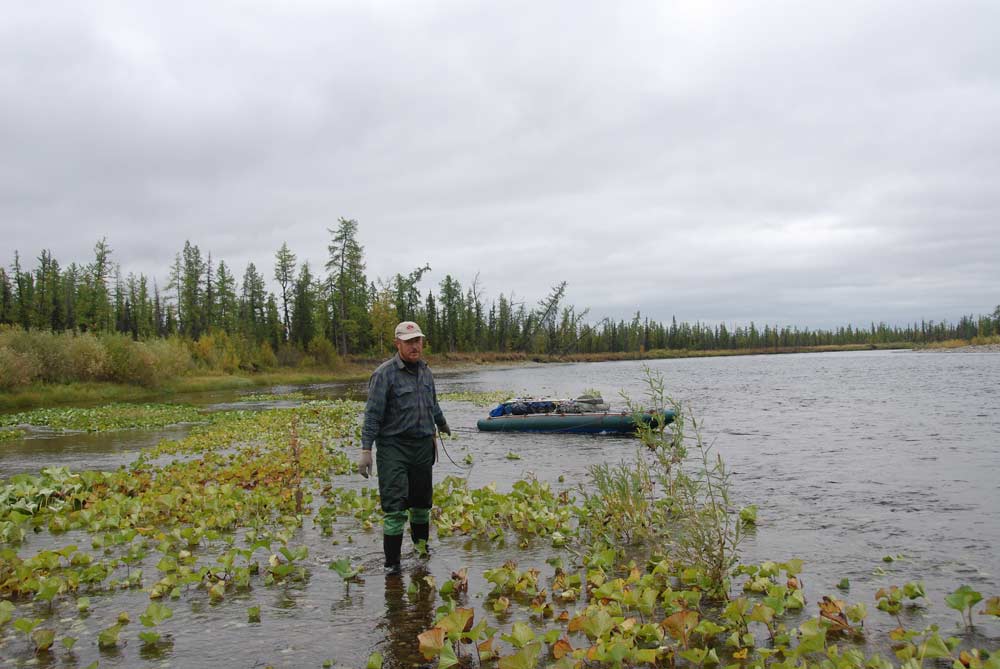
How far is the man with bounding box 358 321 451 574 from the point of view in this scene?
7.30 m

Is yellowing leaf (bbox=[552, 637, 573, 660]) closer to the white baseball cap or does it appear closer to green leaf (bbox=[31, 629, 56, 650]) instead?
the white baseball cap

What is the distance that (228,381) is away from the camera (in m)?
61.4

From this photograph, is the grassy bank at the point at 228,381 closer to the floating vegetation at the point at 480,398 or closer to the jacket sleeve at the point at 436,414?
the floating vegetation at the point at 480,398

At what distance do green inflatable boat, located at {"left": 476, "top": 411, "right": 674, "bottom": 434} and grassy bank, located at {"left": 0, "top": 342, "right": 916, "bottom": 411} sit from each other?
31.3m

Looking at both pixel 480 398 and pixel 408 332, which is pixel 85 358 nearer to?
pixel 480 398

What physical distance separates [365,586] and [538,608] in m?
2.08

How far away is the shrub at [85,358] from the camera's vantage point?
4391cm

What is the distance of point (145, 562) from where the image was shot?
8.05 meters

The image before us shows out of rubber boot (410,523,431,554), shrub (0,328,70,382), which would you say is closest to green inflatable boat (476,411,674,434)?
rubber boot (410,523,431,554)

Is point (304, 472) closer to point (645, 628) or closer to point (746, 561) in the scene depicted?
point (746, 561)

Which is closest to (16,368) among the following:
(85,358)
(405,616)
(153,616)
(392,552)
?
(85,358)

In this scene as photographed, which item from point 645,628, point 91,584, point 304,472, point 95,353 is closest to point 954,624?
point 645,628

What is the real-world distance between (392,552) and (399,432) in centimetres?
138

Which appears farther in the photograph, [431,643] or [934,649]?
[431,643]
